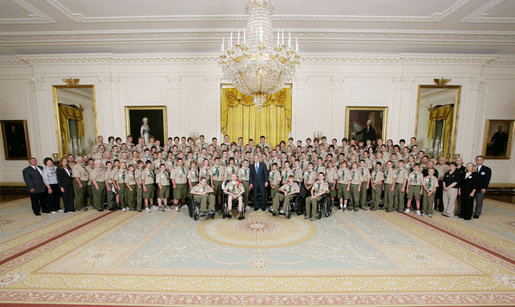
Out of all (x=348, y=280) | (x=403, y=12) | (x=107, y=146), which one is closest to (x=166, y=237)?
(x=348, y=280)

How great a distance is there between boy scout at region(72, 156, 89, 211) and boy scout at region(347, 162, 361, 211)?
8.17 metres

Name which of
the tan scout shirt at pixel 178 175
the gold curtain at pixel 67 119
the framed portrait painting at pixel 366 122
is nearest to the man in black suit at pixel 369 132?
the framed portrait painting at pixel 366 122

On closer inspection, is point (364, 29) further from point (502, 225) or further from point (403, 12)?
point (502, 225)

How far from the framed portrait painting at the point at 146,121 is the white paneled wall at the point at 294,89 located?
0.27 meters

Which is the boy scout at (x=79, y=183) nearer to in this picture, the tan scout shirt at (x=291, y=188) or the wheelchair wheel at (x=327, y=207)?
the tan scout shirt at (x=291, y=188)

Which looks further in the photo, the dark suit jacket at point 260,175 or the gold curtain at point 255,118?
the gold curtain at point 255,118

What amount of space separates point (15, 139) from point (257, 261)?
1272 centimetres

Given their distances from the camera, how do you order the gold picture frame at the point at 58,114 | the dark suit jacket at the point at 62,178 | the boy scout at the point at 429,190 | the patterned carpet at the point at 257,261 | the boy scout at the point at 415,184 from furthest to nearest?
the gold picture frame at the point at 58,114 → the dark suit jacket at the point at 62,178 → the boy scout at the point at 415,184 → the boy scout at the point at 429,190 → the patterned carpet at the point at 257,261

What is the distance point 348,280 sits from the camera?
140 inches

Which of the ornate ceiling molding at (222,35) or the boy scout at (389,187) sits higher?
the ornate ceiling molding at (222,35)

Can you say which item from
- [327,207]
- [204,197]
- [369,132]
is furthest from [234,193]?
[369,132]

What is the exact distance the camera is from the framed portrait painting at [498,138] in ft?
33.0

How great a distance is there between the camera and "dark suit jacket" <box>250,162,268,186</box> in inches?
278

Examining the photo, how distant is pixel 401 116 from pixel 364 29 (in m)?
4.27
